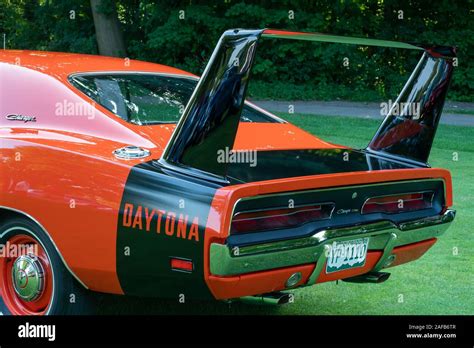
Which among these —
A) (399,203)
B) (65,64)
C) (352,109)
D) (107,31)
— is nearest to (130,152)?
(65,64)

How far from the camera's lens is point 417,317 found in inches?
179

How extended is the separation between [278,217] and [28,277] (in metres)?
1.42

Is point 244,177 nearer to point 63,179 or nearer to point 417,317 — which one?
point 63,179

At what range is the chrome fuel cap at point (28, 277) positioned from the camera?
431 centimetres

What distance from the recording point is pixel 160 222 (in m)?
3.73

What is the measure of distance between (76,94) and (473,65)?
18041 mm

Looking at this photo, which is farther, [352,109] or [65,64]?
[352,109]

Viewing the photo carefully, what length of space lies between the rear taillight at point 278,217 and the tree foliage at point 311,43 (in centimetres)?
1596

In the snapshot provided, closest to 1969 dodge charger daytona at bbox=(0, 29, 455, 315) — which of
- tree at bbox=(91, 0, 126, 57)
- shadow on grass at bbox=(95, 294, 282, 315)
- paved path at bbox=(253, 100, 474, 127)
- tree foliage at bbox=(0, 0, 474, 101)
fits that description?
shadow on grass at bbox=(95, 294, 282, 315)

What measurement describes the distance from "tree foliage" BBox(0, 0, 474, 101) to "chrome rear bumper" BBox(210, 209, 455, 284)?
608 inches

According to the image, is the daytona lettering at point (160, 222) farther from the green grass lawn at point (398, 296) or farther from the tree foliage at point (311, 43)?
the tree foliage at point (311, 43)

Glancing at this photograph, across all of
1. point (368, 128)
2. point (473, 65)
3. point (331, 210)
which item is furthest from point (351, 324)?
point (473, 65)
